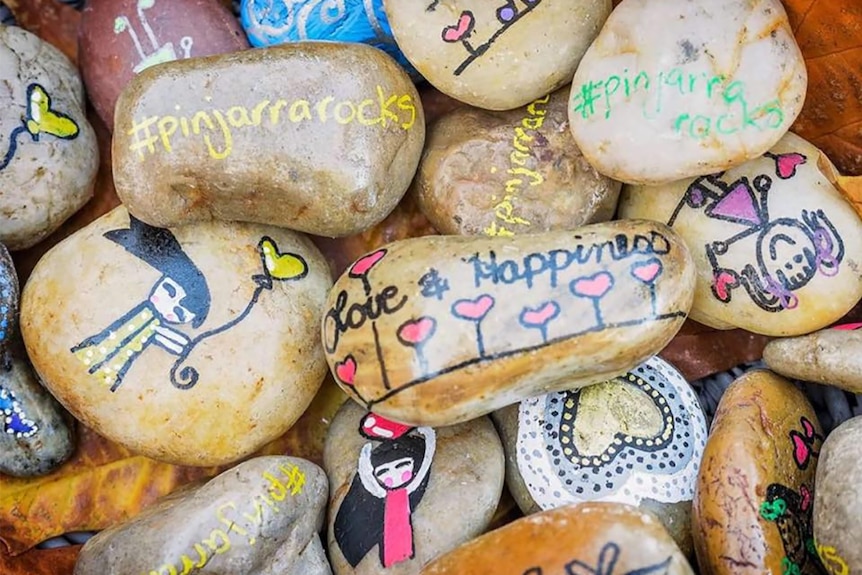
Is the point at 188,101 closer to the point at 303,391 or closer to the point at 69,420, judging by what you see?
the point at 303,391

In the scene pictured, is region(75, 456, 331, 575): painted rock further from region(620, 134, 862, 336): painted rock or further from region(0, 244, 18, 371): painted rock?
region(620, 134, 862, 336): painted rock

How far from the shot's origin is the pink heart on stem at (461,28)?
4.14 ft

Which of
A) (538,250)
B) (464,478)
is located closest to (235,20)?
(538,250)

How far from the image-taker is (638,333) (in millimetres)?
1109

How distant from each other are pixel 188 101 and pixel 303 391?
0.44 meters

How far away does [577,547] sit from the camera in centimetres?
103

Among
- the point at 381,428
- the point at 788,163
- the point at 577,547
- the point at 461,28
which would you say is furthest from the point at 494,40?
the point at 577,547

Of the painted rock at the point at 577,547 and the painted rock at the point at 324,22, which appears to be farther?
the painted rock at the point at 324,22

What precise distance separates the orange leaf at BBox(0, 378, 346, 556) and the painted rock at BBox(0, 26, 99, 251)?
0.35 meters

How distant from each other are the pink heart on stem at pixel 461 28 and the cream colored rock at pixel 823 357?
61 centimetres

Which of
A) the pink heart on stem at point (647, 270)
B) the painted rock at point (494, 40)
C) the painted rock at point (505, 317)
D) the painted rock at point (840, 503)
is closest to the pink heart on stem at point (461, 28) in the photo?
the painted rock at point (494, 40)

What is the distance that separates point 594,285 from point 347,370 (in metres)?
0.33

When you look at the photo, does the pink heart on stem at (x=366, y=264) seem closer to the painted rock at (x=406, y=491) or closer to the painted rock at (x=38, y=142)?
the painted rock at (x=406, y=491)

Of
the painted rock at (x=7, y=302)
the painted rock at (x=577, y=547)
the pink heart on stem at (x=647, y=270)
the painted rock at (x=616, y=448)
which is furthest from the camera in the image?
the painted rock at (x=7, y=302)
